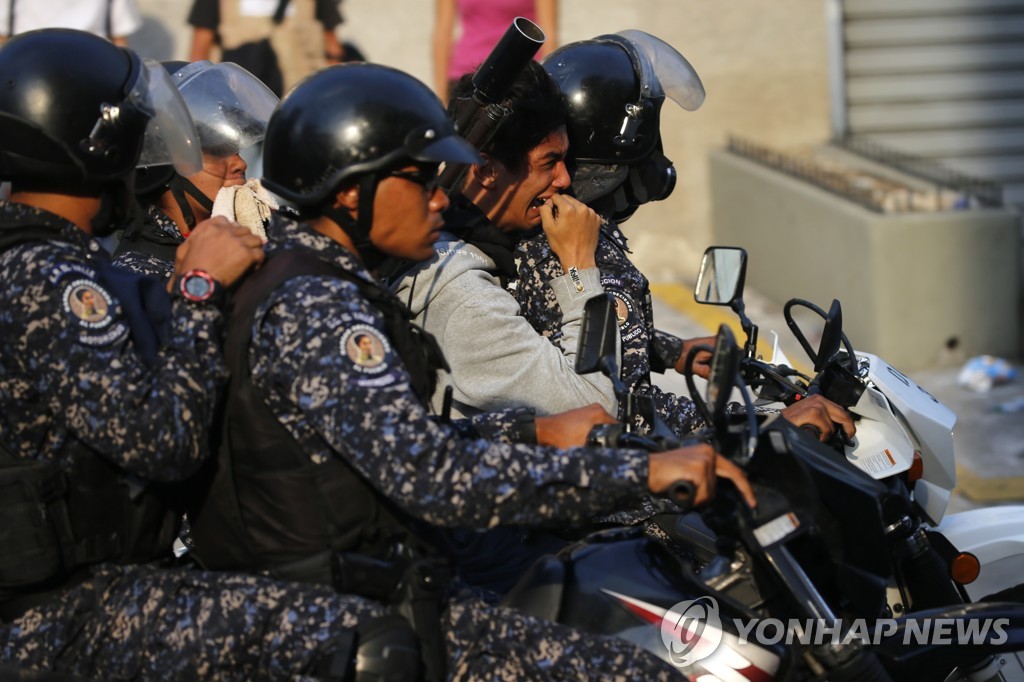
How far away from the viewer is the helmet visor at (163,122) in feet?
9.11

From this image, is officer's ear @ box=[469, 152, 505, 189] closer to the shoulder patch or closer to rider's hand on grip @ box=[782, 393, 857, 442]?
the shoulder patch

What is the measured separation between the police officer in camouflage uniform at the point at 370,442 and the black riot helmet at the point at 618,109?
3.89 feet

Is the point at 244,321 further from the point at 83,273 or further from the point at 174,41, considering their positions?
the point at 174,41

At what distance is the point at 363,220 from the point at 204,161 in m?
1.62

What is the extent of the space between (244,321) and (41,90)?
0.58 meters

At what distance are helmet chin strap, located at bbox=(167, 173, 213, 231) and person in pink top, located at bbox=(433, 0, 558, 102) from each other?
10.6 feet

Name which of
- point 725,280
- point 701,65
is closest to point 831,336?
point 725,280

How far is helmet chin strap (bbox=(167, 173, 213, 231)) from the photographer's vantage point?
417 centimetres

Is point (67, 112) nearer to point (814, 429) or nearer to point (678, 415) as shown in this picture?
point (814, 429)

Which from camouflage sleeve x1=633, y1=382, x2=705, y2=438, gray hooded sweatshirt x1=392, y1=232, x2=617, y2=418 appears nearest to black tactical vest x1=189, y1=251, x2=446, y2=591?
gray hooded sweatshirt x1=392, y1=232, x2=617, y2=418

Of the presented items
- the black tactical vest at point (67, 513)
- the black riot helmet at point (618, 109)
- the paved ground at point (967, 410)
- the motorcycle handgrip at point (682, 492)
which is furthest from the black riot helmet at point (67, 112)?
the paved ground at point (967, 410)

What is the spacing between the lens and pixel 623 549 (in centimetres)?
271

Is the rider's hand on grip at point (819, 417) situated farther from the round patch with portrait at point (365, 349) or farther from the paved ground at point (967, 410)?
the paved ground at point (967, 410)

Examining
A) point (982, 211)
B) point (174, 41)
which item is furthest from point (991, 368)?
point (174, 41)
